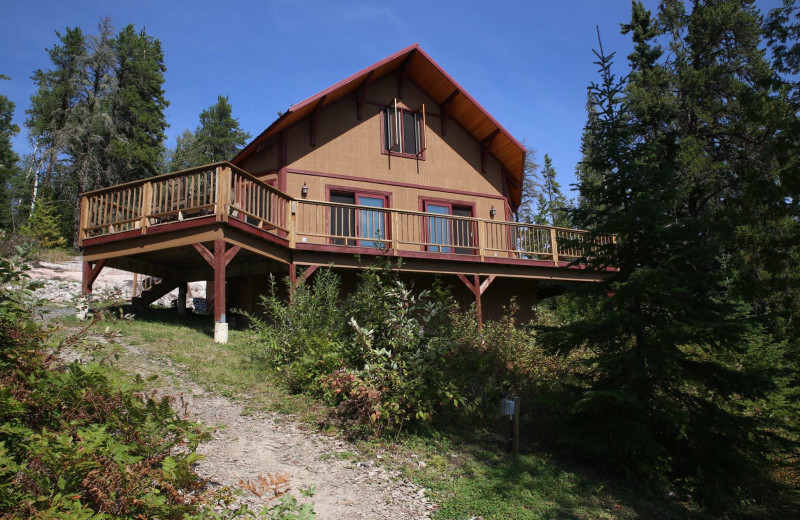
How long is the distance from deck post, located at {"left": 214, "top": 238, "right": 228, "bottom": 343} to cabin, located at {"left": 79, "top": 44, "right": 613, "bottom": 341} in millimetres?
161

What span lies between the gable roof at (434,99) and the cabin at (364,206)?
4 cm

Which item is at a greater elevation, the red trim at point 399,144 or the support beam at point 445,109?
the support beam at point 445,109

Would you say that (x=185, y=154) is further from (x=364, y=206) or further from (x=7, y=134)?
(x=364, y=206)

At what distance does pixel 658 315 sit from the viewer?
6.59m

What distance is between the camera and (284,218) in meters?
11.9

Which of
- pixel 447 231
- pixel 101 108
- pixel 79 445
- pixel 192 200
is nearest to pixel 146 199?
pixel 192 200

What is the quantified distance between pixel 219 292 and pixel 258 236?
1525 millimetres

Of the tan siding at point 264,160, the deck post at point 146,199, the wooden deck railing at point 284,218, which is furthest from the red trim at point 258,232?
the tan siding at point 264,160

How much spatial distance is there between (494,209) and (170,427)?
13696 millimetres

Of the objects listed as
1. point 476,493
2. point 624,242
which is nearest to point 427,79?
point 624,242

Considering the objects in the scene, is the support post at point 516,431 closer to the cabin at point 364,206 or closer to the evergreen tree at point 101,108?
the cabin at point 364,206

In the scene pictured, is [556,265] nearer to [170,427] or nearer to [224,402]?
[224,402]

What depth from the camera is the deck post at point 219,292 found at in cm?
963

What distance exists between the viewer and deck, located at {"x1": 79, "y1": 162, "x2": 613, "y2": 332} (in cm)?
1002
